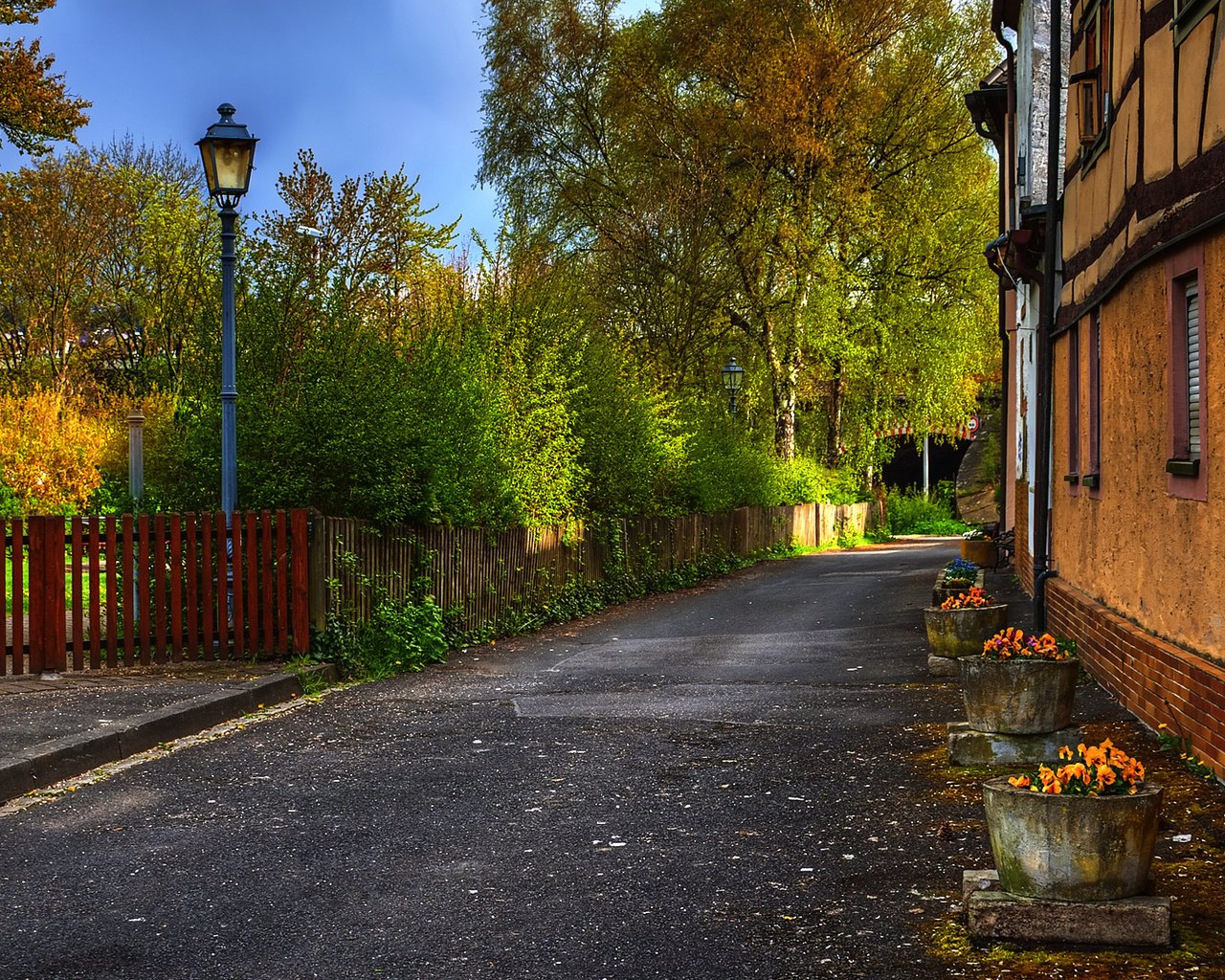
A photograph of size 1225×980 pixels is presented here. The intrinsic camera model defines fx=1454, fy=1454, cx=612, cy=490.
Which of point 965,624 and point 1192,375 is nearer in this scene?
point 1192,375

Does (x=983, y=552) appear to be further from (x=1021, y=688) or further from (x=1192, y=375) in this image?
(x=1021, y=688)

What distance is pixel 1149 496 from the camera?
916 centimetres

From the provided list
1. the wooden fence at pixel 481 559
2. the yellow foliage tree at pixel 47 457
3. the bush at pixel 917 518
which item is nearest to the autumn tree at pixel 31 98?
the yellow foliage tree at pixel 47 457

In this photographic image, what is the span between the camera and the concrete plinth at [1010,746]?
24.9ft

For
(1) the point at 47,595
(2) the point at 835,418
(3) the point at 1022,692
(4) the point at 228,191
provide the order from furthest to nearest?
(2) the point at 835,418 → (4) the point at 228,191 → (1) the point at 47,595 → (3) the point at 1022,692

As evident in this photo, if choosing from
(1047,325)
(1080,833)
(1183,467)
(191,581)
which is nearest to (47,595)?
(191,581)

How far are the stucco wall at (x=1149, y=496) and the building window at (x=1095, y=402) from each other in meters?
0.18

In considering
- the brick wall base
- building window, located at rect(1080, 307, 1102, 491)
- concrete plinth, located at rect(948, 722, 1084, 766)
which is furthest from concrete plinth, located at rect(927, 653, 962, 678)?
concrete plinth, located at rect(948, 722, 1084, 766)

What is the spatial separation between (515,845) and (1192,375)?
475cm

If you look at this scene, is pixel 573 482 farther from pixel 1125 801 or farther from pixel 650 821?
pixel 1125 801

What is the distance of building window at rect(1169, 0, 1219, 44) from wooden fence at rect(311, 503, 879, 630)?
756 centimetres

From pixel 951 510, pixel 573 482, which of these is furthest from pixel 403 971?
pixel 951 510

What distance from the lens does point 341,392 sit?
1316cm

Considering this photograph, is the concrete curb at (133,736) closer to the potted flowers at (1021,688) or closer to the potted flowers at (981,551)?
the potted flowers at (1021,688)
